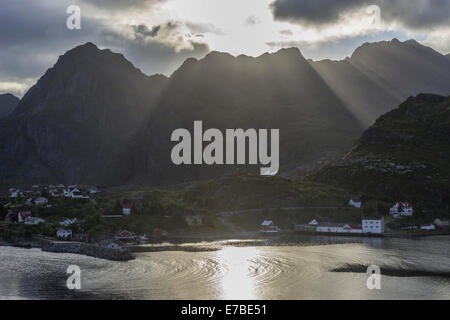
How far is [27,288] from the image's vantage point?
2894 inches

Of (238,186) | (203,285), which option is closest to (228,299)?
(203,285)

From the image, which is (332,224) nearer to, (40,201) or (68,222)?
(68,222)

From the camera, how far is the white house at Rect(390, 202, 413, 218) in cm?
16288

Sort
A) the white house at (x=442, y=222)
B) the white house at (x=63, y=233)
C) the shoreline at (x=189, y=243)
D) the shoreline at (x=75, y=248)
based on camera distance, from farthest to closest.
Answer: the white house at (x=442, y=222) < the white house at (x=63, y=233) < the shoreline at (x=189, y=243) < the shoreline at (x=75, y=248)

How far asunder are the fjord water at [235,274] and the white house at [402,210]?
4599cm

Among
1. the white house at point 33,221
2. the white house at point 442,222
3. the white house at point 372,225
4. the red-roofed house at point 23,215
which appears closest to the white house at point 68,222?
the white house at point 33,221

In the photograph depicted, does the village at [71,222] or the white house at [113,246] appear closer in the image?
the white house at [113,246]

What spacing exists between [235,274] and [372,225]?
76.5 meters

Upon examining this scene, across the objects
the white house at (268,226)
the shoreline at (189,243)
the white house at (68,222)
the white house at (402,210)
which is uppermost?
the white house at (402,210)

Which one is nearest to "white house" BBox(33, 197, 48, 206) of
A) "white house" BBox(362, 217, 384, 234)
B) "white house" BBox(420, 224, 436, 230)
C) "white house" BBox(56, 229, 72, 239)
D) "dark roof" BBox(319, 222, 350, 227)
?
"white house" BBox(56, 229, 72, 239)

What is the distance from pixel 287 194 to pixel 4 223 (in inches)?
3910

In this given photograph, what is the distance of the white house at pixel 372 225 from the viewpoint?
477 ft

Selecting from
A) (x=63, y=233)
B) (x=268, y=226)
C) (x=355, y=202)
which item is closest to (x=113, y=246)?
(x=63, y=233)

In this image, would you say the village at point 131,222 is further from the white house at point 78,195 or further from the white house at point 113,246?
the white house at point 113,246
